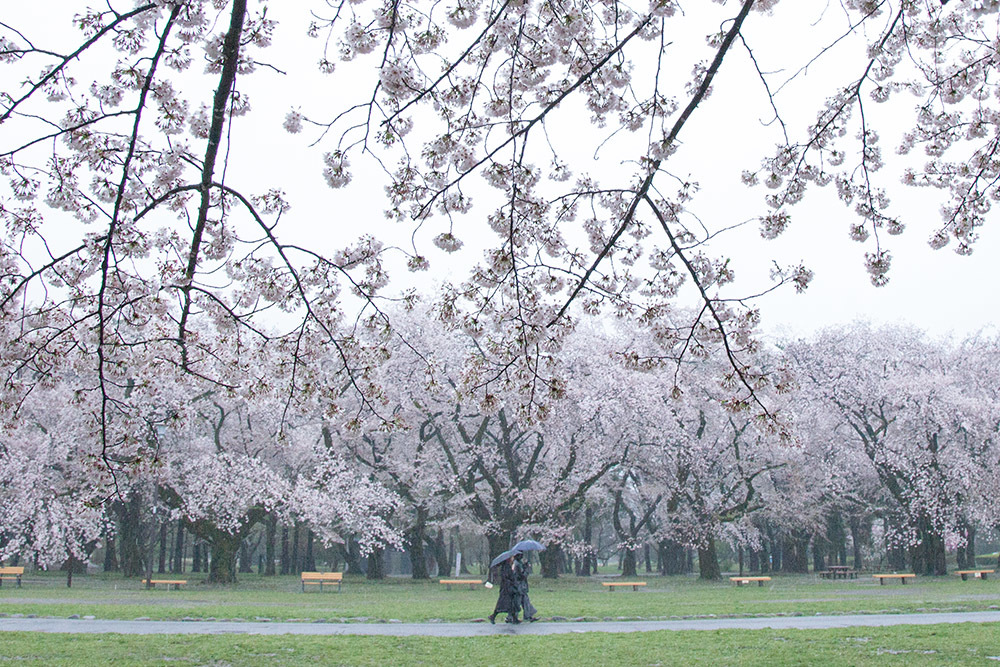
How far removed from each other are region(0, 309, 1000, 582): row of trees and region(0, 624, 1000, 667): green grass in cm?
1211

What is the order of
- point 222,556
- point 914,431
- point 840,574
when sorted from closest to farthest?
point 222,556
point 914,431
point 840,574

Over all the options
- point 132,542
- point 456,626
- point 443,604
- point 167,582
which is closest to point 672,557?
point 132,542

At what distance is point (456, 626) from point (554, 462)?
614 inches

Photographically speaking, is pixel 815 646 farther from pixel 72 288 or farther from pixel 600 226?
pixel 72 288

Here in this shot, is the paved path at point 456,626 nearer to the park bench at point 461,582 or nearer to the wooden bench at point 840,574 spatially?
the park bench at point 461,582

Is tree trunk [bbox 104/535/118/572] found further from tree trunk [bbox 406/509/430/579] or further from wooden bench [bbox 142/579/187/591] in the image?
tree trunk [bbox 406/509/430/579]

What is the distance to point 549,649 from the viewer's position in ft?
29.5

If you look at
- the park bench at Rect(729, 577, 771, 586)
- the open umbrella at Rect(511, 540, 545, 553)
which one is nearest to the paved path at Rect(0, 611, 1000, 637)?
the open umbrella at Rect(511, 540, 545, 553)

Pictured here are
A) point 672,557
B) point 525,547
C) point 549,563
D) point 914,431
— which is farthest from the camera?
point 672,557

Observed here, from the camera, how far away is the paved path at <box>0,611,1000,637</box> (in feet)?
34.7

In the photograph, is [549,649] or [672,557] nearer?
[549,649]

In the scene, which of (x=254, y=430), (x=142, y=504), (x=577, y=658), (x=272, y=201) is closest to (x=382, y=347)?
(x=272, y=201)

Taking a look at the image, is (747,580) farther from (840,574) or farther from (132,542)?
(132,542)

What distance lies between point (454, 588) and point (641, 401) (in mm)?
8059
